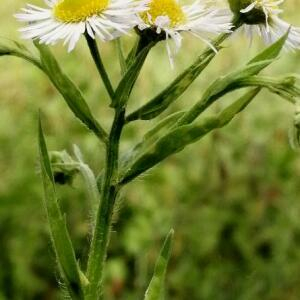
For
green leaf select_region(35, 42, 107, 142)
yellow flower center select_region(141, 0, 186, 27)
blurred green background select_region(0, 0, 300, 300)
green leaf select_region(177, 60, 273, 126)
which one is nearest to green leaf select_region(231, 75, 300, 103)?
green leaf select_region(177, 60, 273, 126)

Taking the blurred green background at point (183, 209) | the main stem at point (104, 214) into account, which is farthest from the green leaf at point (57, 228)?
the blurred green background at point (183, 209)

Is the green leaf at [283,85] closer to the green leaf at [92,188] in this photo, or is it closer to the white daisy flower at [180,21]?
the white daisy flower at [180,21]

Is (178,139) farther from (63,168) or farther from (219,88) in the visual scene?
(63,168)

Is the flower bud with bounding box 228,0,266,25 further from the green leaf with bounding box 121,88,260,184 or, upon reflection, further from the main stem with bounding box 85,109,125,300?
the main stem with bounding box 85,109,125,300

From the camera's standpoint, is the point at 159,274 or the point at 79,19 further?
the point at 159,274

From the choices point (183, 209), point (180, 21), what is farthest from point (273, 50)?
point (183, 209)

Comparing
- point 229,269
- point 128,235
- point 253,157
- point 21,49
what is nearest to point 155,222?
point 128,235
